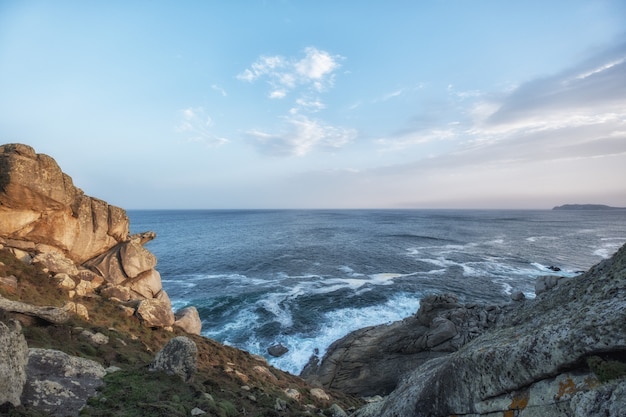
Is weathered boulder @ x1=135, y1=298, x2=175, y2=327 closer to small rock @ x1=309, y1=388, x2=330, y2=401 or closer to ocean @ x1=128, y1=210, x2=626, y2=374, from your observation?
ocean @ x1=128, y1=210, x2=626, y2=374

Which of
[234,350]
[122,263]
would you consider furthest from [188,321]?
[122,263]

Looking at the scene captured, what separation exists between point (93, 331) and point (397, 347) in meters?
30.9

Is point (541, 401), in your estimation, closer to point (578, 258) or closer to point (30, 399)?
point (30, 399)

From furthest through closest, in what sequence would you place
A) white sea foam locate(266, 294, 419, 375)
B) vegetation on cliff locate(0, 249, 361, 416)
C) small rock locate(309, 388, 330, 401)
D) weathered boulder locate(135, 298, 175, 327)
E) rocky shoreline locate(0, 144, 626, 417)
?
1. white sea foam locate(266, 294, 419, 375)
2. weathered boulder locate(135, 298, 175, 327)
3. small rock locate(309, 388, 330, 401)
4. vegetation on cliff locate(0, 249, 361, 416)
5. rocky shoreline locate(0, 144, 626, 417)

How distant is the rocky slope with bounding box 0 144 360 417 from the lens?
567 inches

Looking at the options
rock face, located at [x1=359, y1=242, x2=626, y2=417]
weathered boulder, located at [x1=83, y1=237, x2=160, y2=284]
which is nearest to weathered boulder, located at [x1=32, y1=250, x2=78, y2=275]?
weathered boulder, located at [x1=83, y1=237, x2=160, y2=284]

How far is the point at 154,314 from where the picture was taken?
3025cm

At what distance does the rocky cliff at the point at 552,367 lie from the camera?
19.3 feet

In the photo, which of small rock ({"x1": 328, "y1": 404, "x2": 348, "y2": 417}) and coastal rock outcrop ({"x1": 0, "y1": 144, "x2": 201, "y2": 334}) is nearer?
small rock ({"x1": 328, "y1": 404, "x2": 348, "y2": 417})

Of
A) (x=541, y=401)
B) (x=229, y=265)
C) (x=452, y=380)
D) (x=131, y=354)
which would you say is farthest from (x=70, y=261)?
(x=229, y=265)

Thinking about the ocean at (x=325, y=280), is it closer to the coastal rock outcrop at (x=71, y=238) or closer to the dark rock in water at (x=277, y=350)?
the dark rock in water at (x=277, y=350)

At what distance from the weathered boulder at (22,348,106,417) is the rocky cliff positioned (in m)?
14.0

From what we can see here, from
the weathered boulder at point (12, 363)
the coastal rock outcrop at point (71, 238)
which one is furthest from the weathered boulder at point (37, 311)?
the weathered boulder at point (12, 363)

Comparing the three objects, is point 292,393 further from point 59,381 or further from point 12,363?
point 12,363
